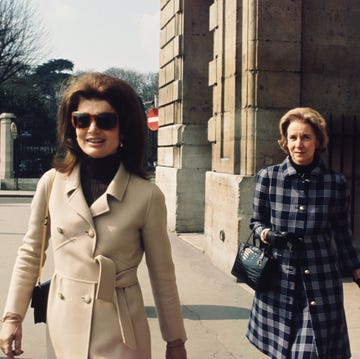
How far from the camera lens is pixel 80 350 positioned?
2234 mm

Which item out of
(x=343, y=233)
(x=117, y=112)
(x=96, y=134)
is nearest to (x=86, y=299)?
(x=96, y=134)

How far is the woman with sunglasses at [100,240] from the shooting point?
224cm

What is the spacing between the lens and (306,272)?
323 centimetres

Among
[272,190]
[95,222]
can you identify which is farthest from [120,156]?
[272,190]

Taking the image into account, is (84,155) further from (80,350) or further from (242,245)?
(242,245)

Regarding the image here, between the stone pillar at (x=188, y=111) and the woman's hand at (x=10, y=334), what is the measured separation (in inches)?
321

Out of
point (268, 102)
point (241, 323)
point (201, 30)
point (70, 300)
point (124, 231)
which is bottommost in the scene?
point (241, 323)

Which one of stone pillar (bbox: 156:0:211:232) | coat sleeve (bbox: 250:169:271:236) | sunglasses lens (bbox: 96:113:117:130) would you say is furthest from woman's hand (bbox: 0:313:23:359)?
stone pillar (bbox: 156:0:211:232)

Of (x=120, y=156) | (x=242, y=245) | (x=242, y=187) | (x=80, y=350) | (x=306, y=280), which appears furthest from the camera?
(x=242, y=187)

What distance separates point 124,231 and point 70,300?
1.07 ft

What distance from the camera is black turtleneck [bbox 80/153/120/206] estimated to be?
2404 millimetres

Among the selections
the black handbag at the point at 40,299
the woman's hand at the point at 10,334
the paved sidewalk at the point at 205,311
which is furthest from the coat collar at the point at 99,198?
the paved sidewalk at the point at 205,311

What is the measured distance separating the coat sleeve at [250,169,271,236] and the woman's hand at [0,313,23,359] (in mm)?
1557

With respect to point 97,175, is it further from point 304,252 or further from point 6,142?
point 6,142
